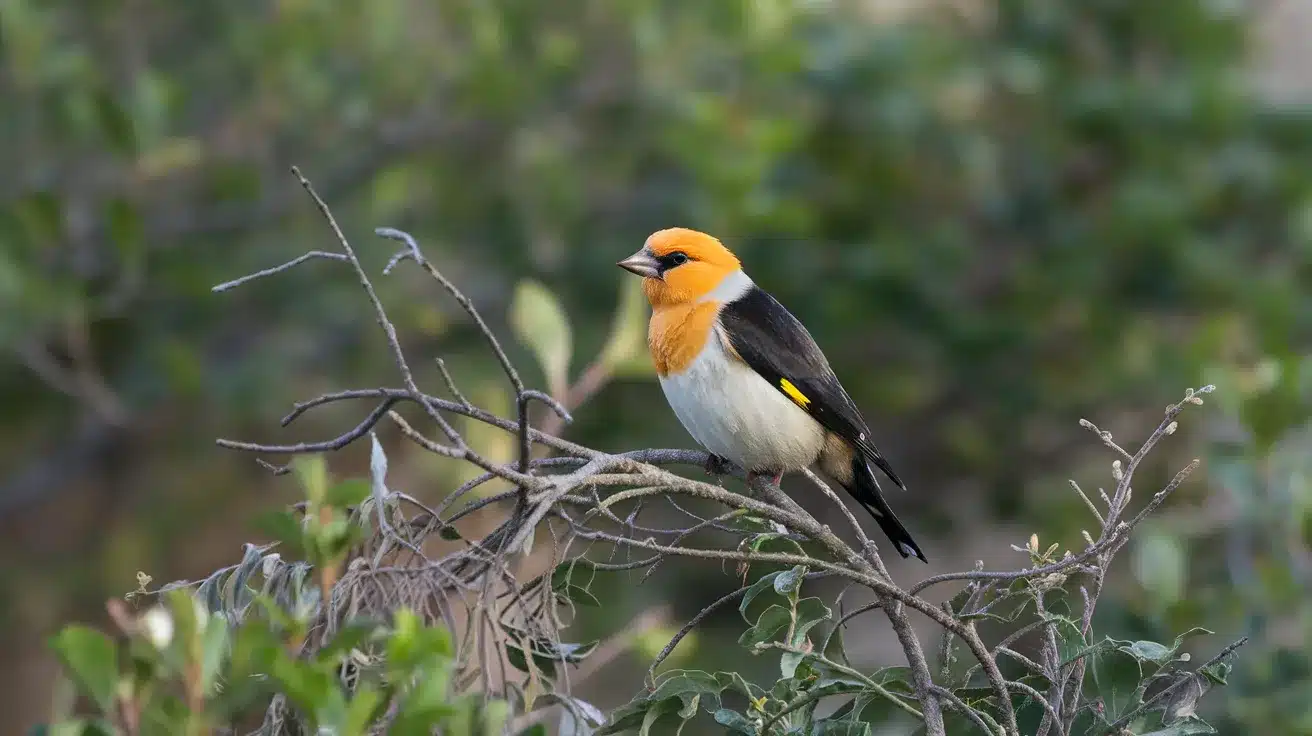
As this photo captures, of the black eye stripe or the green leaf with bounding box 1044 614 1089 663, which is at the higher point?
the green leaf with bounding box 1044 614 1089 663

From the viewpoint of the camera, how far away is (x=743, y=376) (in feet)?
11.7

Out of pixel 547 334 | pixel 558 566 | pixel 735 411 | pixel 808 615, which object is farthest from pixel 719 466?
pixel 558 566

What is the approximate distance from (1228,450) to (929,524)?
309 cm

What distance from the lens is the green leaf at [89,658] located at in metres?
1.43

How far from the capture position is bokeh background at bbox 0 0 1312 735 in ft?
17.6

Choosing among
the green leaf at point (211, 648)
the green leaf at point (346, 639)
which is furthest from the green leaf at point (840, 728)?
the green leaf at point (211, 648)

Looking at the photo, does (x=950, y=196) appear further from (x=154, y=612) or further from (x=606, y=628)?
(x=154, y=612)

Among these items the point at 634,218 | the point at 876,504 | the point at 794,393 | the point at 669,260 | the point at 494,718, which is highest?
the point at 494,718

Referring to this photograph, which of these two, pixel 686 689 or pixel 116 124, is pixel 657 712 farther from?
pixel 116 124

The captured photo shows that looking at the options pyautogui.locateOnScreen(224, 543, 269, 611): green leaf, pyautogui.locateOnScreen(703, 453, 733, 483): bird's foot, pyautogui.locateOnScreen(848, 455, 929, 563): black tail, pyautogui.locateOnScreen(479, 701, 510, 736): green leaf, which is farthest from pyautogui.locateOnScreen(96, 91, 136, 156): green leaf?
pyautogui.locateOnScreen(479, 701, 510, 736): green leaf

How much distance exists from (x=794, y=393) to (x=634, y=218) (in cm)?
268

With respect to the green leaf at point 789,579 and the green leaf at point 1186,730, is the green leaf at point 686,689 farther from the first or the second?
the green leaf at point 1186,730

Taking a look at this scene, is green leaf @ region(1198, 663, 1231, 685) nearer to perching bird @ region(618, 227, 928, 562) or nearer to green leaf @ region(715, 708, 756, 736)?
green leaf @ region(715, 708, 756, 736)

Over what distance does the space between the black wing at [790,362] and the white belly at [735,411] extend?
0.04 m
